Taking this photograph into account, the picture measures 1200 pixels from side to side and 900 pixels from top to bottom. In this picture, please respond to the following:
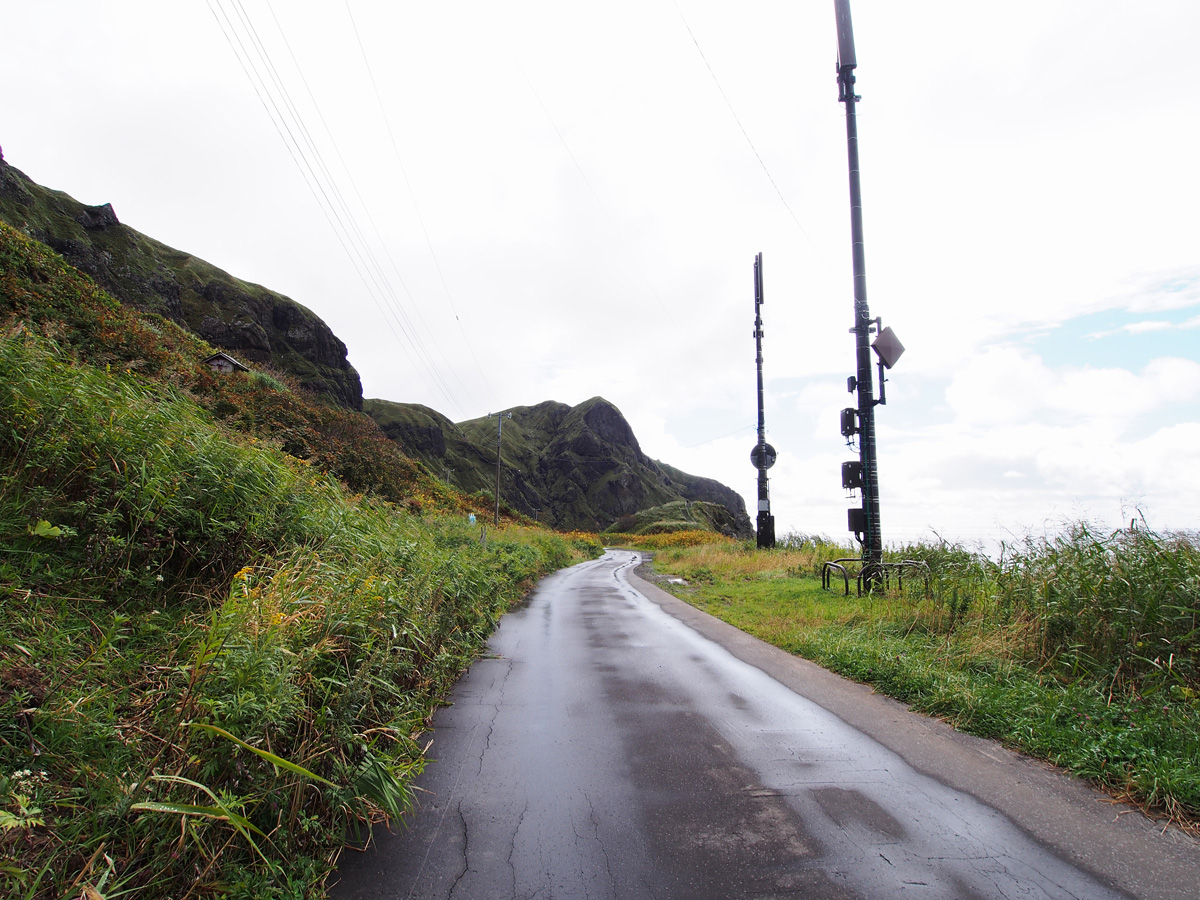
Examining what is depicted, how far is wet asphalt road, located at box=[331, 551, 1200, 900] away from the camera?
9.02 feet

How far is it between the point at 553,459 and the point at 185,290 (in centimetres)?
11138

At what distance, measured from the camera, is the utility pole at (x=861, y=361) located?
36.6 feet

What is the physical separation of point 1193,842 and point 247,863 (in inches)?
198

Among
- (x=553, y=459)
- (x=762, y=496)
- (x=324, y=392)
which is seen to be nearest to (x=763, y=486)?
(x=762, y=496)

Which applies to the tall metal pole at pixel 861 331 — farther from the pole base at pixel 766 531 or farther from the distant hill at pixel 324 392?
the distant hill at pixel 324 392

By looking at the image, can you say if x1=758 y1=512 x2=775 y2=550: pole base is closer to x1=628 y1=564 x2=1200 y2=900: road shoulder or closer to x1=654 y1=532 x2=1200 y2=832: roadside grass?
x1=654 y1=532 x2=1200 y2=832: roadside grass

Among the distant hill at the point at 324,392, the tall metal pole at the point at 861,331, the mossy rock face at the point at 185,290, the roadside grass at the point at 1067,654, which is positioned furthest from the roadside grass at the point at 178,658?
the mossy rock face at the point at 185,290

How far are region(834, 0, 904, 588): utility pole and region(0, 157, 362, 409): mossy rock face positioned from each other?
33055 millimetres

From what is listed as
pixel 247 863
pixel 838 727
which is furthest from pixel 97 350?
pixel 838 727

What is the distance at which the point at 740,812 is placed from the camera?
3395mm

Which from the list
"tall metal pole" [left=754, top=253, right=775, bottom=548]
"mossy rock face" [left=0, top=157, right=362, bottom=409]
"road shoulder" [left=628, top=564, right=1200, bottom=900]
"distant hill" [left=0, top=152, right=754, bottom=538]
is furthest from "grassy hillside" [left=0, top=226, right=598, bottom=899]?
"mossy rock face" [left=0, top=157, right=362, bottom=409]

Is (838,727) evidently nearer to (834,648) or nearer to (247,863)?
(834,648)

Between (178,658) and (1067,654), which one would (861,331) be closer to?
(1067,654)

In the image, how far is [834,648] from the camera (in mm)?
7047
